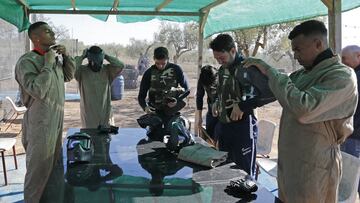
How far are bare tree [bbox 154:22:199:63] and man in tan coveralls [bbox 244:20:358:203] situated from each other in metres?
22.6

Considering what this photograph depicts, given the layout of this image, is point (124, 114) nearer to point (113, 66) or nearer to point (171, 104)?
point (113, 66)

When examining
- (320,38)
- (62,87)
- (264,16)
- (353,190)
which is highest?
(264,16)

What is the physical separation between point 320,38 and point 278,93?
1.14 feet

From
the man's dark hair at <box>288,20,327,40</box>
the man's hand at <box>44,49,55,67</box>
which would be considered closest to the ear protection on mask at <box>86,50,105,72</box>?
the man's hand at <box>44,49,55,67</box>

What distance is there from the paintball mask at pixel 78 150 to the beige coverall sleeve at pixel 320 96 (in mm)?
1069

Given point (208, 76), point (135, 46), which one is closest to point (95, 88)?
point (208, 76)

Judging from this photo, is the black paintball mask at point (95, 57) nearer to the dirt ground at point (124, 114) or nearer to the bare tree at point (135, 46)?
the dirt ground at point (124, 114)

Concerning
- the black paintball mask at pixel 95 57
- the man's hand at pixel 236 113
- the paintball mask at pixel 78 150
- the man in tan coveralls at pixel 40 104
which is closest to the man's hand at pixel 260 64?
the man's hand at pixel 236 113

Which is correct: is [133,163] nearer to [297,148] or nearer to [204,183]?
[204,183]

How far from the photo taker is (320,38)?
182cm

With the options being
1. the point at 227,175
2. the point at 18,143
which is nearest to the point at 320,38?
the point at 227,175

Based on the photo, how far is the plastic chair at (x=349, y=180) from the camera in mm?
2557

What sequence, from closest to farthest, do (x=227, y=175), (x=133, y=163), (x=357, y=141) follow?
(x=227, y=175)
(x=133, y=163)
(x=357, y=141)

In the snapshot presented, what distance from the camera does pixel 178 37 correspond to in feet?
95.8
